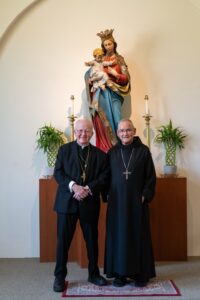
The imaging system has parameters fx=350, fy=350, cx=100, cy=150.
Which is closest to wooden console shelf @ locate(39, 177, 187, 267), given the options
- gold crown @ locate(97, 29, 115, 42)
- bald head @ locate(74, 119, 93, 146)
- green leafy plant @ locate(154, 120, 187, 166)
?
green leafy plant @ locate(154, 120, 187, 166)

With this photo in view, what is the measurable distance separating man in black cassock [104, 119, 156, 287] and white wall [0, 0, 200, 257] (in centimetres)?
126

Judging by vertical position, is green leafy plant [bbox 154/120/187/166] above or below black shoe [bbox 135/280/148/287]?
above

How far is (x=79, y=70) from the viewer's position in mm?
4238

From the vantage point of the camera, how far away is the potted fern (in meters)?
3.98

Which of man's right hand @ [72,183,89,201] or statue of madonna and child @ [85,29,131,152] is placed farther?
statue of madonna and child @ [85,29,131,152]

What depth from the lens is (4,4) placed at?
4.14m

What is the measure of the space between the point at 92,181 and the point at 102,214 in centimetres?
86

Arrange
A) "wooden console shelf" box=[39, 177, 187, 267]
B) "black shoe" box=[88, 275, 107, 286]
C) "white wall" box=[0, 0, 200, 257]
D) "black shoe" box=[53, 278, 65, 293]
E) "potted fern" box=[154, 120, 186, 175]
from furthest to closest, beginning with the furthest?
"white wall" box=[0, 0, 200, 257] → "potted fern" box=[154, 120, 186, 175] → "wooden console shelf" box=[39, 177, 187, 267] → "black shoe" box=[88, 275, 107, 286] → "black shoe" box=[53, 278, 65, 293]

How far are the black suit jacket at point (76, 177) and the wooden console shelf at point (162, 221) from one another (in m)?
0.95

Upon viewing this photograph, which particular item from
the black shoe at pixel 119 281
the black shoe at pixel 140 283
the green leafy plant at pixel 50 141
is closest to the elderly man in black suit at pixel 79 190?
the black shoe at pixel 119 281

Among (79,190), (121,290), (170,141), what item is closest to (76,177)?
(79,190)

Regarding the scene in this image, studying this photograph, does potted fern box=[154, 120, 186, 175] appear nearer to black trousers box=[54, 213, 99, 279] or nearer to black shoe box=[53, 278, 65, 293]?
black trousers box=[54, 213, 99, 279]

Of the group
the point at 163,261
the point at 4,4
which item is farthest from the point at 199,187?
the point at 4,4

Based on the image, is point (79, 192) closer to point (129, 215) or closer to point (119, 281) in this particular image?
point (129, 215)
